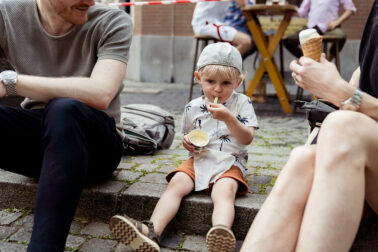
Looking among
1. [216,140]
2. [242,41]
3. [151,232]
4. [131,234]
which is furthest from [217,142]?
[242,41]

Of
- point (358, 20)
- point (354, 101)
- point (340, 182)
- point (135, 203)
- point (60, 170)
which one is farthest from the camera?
point (358, 20)

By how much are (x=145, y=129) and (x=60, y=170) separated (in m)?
1.58

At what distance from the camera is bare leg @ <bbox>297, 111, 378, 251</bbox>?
1524mm

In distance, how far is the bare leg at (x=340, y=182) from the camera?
1.52 meters

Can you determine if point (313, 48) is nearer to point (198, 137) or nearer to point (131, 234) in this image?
point (198, 137)

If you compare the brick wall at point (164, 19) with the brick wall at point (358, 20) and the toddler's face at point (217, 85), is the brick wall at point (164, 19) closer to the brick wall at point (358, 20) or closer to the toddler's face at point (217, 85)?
the brick wall at point (358, 20)

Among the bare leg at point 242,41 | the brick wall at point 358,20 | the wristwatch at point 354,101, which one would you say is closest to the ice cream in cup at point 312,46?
the wristwatch at point 354,101

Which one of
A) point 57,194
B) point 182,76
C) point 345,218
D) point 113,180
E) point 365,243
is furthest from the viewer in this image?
point 182,76

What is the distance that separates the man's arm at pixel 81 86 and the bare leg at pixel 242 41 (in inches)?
135

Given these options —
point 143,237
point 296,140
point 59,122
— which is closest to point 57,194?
point 59,122

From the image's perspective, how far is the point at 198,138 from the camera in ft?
8.43

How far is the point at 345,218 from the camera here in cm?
152

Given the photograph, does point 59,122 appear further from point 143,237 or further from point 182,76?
point 182,76

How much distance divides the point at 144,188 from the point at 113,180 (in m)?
0.27
